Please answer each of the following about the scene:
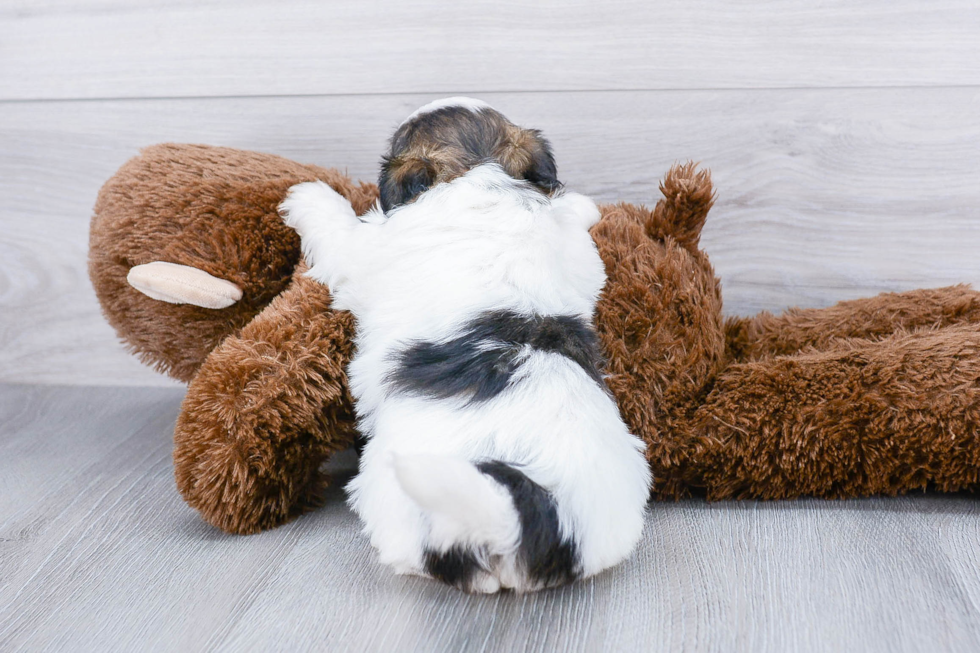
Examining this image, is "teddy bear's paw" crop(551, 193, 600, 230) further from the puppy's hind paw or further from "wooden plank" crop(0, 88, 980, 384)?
the puppy's hind paw

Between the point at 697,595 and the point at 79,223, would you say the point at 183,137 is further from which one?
the point at 697,595

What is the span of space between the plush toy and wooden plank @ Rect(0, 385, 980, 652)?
0.20ft

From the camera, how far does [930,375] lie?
0.97 m

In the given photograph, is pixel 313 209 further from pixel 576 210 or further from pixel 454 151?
pixel 576 210

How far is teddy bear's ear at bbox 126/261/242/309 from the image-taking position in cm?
108

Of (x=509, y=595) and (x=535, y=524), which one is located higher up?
(x=535, y=524)

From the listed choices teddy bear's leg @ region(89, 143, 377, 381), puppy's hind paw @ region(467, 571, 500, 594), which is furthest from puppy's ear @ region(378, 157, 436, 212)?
puppy's hind paw @ region(467, 571, 500, 594)

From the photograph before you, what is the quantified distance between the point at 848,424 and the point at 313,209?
31.3 inches

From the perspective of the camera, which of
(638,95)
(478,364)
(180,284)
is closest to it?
(478,364)

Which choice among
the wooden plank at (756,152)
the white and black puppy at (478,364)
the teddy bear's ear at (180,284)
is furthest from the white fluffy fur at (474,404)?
the wooden plank at (756,152)

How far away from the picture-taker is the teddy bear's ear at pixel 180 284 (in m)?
1.08

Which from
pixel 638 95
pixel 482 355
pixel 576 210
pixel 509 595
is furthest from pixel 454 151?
pixel 509 595

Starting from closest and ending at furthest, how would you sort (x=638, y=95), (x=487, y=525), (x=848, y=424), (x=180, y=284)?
(x=487, y=525) < (x=848, y=424) < (x=180, y=284) < (x=638, y=95)

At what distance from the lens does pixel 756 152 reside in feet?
4.48
